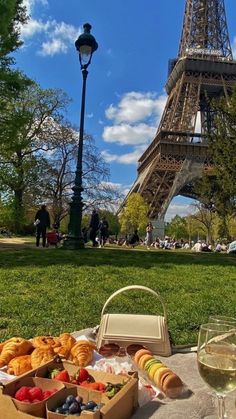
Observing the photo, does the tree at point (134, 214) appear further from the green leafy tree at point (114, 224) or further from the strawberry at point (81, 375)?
the strawberry at point (81, 375)

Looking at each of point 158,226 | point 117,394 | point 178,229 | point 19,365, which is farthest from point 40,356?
point 178,229

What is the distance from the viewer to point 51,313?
558 cm

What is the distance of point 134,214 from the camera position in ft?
165

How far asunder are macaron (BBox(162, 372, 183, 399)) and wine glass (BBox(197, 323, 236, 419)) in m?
0.93

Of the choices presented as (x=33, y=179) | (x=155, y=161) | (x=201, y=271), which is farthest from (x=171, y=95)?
(x=201, y=271)

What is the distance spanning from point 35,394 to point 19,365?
0.64m

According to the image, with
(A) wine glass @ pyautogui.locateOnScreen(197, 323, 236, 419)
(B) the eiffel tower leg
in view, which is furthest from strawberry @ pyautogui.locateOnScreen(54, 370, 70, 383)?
(B) the eiffel tower leg

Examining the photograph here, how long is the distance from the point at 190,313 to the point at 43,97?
29660 millimetres

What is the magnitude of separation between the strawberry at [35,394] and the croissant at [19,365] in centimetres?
55

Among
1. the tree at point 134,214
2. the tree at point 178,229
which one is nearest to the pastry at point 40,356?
the tree at point 134,214

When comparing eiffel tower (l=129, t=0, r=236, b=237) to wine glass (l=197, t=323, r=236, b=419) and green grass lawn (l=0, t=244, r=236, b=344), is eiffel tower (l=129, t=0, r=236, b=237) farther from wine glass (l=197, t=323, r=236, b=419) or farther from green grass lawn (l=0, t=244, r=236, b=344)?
wine glass (l=197, t=323, r=236, b=419)

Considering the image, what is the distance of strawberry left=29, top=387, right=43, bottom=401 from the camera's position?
2174mm

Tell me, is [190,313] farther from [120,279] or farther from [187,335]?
[120,279]

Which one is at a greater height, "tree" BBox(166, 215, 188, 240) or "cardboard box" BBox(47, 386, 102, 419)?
"tree" BBox(166, 215, 188, 240)
